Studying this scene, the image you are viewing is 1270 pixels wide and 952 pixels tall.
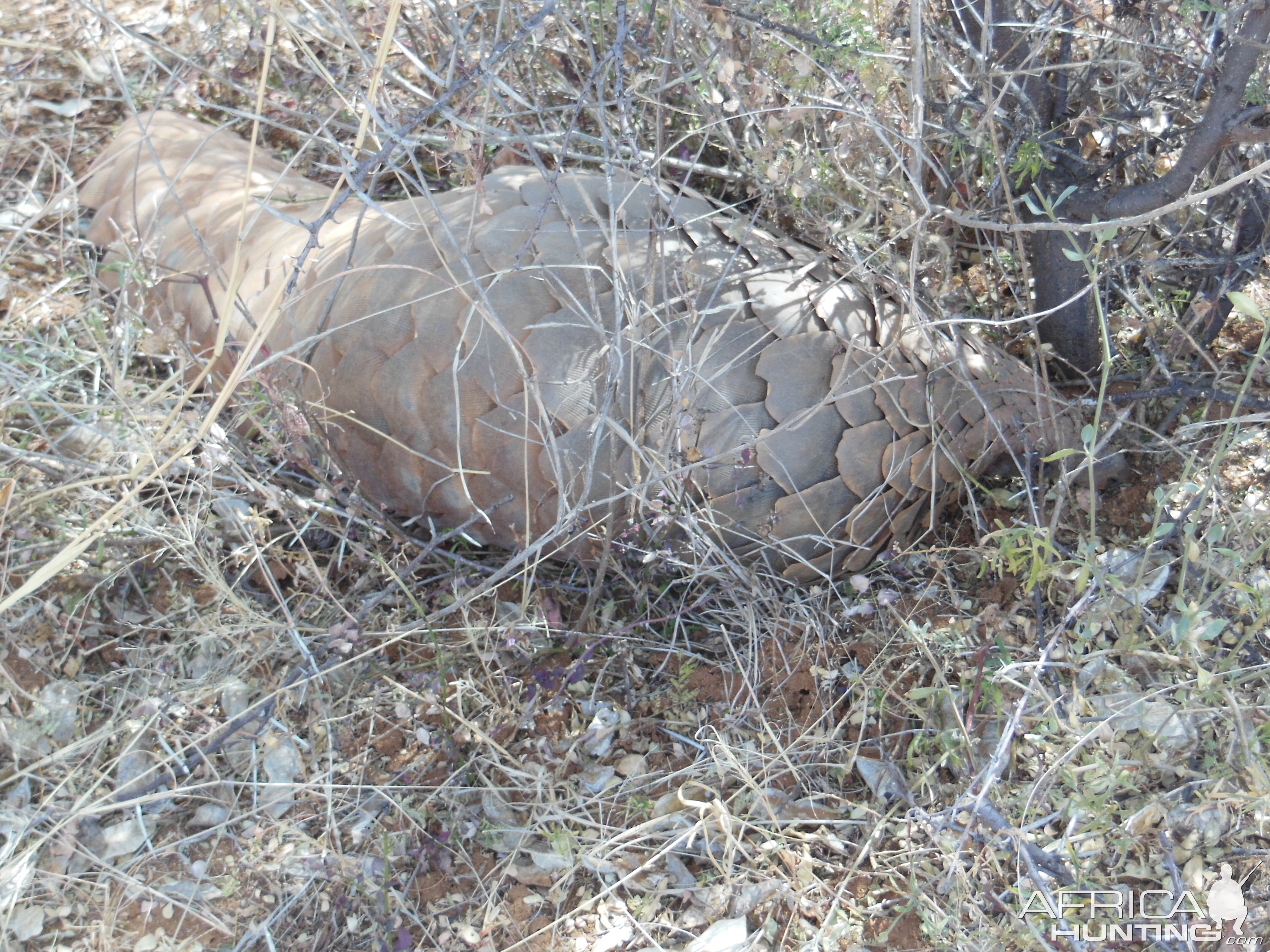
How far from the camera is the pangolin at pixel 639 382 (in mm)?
Result: 1692

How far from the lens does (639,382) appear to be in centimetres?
170

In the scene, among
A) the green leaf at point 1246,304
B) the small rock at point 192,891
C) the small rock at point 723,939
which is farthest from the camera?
the small rock at point 192,891

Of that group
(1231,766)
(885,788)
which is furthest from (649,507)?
(1231,766)

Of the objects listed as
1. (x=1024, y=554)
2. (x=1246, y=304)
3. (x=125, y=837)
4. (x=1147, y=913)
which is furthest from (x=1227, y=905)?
(x=125, y=837)

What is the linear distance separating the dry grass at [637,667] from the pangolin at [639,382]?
101 mm

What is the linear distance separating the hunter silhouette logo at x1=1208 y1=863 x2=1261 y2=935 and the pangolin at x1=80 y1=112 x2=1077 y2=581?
75 centimetres

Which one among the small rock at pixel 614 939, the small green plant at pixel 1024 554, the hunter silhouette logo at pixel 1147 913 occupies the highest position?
the small green plant at pixel 1024 554

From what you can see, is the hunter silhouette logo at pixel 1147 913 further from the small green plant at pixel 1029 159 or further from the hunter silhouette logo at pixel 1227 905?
the small green plant at pixel 1029 159

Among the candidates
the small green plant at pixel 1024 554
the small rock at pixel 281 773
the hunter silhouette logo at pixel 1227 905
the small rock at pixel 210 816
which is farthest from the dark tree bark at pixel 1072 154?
the small rock at pixel 210 816

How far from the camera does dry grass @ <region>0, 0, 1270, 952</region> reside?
4.98 feet

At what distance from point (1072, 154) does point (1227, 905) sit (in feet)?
4.18

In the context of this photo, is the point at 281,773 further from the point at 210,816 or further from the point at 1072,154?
the point at 1072,154

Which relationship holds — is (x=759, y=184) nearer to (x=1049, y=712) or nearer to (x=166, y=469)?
(x=1049, y=712)

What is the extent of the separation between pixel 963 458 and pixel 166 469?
1.60 m
